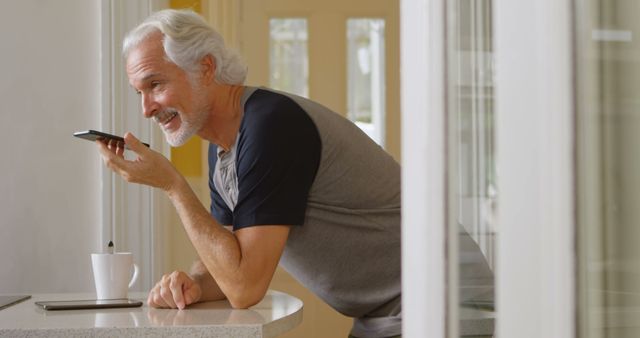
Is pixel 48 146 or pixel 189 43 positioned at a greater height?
pixel 189 43

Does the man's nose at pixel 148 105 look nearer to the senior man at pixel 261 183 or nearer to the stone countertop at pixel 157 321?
the senior man at pixel 261 183

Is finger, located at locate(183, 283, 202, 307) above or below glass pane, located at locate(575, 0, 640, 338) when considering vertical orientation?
below

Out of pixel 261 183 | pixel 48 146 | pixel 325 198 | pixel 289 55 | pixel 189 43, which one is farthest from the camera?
pixel 289 55

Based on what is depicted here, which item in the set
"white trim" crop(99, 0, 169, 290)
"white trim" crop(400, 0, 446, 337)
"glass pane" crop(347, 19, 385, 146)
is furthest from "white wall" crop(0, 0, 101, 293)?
"white trim" crop(400, 0, 446, 337)

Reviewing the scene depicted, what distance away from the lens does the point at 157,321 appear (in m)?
1.54

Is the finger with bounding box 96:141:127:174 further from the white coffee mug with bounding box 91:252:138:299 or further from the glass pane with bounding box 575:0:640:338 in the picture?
the glass pane with bounding box 575:0:640:338

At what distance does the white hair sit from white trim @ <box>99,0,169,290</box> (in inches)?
35.9

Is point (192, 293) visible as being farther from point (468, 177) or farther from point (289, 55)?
point (289, 55)

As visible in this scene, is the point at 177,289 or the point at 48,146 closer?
the point at 177,289

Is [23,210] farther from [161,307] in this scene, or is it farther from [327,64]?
[327,64]

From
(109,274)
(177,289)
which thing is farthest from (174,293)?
(109,274)

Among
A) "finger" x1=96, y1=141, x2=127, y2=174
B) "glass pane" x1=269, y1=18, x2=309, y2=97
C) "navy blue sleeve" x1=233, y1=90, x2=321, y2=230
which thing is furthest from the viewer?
"glass pane" x1=269, y1=18, x2=309, y2=97

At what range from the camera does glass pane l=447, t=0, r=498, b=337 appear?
796 mm

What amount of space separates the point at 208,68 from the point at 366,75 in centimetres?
241
